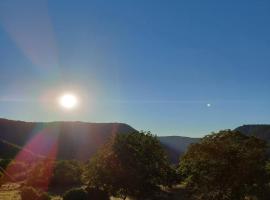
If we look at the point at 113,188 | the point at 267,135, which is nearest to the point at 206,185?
the point at 113,188

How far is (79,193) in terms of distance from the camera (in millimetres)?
34312

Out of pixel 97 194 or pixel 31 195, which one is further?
A: pixel 31 195

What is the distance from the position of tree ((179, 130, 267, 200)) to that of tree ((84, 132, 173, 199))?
5.38 meters

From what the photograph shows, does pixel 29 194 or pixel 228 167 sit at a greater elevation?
pixel 228 167

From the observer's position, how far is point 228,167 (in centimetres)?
2991

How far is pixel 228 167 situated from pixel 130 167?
32.2 feet

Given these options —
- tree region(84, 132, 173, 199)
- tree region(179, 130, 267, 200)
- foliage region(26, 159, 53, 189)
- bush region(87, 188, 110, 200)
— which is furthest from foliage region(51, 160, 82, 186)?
tree region(179, 130, 267, 200)

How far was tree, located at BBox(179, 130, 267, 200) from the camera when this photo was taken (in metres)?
29.5

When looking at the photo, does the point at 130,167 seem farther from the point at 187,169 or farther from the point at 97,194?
the point at 187,169

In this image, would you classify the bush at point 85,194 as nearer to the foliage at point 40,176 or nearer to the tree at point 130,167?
the tree at point 130,167

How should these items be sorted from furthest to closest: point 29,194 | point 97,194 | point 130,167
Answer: point 29,194
point 97,194
point 130,167

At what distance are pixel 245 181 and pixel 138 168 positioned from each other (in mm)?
10191

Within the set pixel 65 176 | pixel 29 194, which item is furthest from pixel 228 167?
pixel 65 176

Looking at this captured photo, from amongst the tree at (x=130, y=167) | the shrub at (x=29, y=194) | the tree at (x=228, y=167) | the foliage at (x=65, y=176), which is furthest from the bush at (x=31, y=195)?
the foliage at (x=65, y=176)
